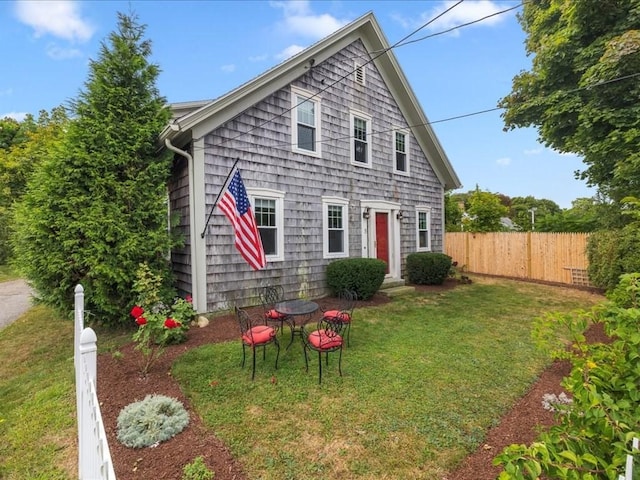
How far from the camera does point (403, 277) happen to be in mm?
11312

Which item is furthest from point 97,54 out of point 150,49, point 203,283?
point 203,283

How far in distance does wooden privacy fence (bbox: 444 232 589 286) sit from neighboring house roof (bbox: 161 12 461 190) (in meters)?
3.08

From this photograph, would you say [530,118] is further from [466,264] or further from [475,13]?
[475,13]

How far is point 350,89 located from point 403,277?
651cm

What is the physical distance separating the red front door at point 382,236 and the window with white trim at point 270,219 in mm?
3906

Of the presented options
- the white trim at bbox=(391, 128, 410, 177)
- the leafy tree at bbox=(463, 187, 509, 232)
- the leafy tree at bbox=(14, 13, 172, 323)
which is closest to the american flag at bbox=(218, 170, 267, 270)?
the leafy tree at bbox=(14, 13, 172, 323)

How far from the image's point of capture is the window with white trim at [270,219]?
757cm

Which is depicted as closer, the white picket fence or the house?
the white picket fence

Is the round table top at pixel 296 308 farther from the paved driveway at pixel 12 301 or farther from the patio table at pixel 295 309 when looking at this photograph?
the paved driveway at pixel 12 301

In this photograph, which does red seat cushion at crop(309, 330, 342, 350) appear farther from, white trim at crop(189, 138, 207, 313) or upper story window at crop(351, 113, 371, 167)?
upper story window at crop(351, 113, 371, 167)

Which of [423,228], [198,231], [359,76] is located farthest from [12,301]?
[423,228]

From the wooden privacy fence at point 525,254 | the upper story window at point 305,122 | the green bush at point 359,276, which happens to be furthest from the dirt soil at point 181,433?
the wooden privacy fence at point 525,254

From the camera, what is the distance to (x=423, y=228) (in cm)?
1253

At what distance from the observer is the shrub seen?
242 cm
